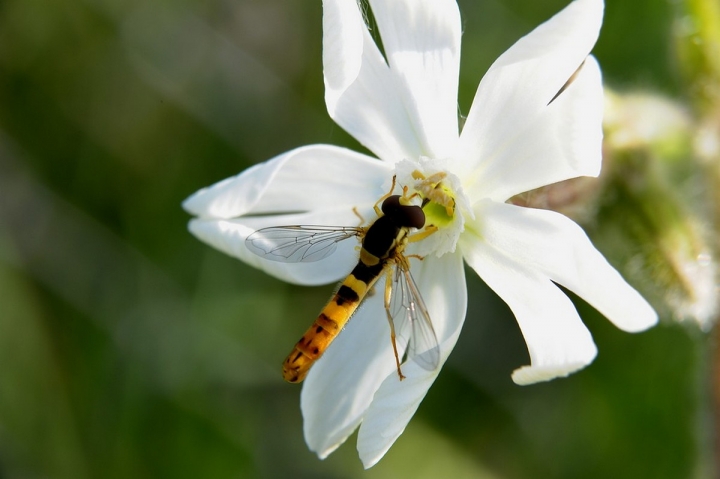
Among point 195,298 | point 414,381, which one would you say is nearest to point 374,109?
point 414,381

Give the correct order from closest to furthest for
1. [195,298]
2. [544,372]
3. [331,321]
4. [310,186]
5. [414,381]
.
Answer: [544,372] → [414,381] → [331,321] → [310,186] → [195,298]

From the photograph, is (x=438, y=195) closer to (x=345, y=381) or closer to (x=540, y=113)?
(x=540, y=113)

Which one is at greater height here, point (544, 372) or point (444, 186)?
point (444, 186)

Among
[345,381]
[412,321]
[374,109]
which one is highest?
[374,109]

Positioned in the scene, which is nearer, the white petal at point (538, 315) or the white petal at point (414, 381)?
the white petal at point (538, 315)

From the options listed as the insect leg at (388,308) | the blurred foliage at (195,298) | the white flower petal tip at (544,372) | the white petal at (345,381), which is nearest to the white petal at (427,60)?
the insect leg at (388,308)

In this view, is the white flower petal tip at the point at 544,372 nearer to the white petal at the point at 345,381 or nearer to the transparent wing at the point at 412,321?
the transparent wing at the point at 412,321
